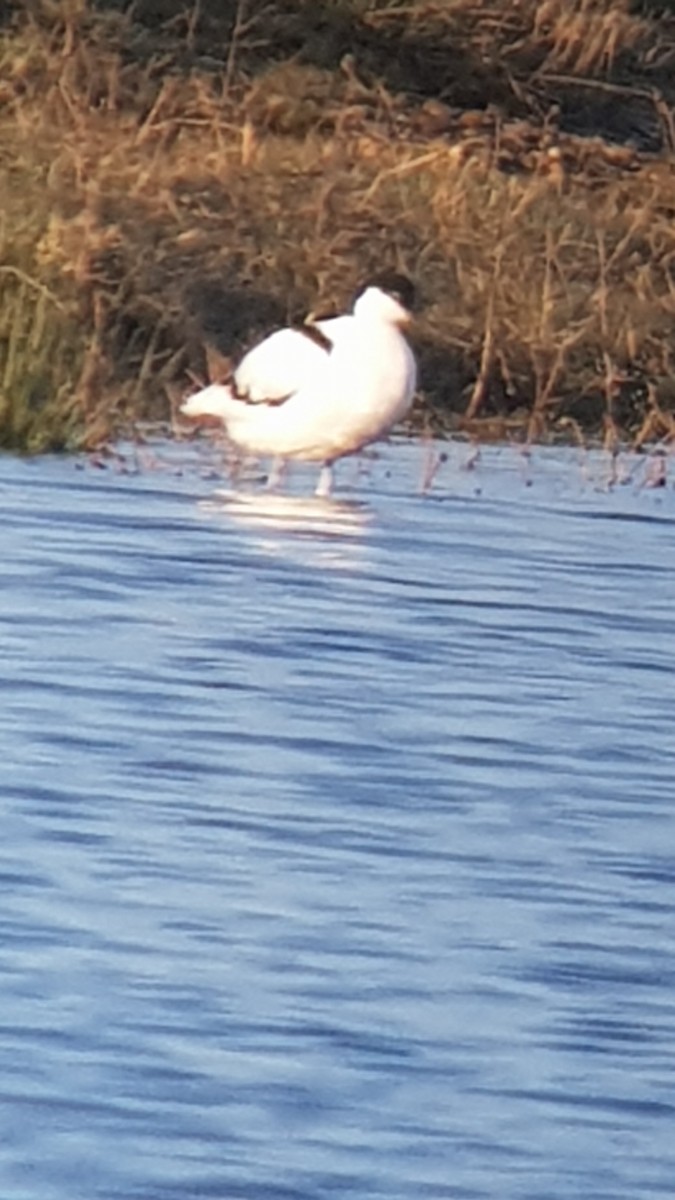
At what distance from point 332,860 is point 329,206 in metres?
13.2

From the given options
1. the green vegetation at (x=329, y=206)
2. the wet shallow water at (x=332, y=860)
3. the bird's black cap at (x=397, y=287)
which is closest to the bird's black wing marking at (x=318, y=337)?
the bird's black cap at (x=397, y=287)

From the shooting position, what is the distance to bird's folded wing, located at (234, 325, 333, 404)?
17016 millimetres

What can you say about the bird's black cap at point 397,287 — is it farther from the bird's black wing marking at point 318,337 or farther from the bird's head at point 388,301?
the bird's black wing marking at point 318,337

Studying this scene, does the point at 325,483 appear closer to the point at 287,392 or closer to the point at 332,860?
the point at 287,392

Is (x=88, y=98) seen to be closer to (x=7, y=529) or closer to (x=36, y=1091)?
(x=7, y=529)

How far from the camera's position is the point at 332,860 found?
922 centimetres

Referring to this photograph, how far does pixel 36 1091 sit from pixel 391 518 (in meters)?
8.62

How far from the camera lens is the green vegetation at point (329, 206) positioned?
61.9 ft

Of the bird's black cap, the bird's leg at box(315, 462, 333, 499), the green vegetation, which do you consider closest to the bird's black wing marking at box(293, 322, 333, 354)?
the bird's black cap

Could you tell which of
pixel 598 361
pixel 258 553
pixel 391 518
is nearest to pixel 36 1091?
pixel 258 553

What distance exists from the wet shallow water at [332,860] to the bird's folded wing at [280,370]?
167 cm

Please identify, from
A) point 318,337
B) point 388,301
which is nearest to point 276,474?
point 318,337

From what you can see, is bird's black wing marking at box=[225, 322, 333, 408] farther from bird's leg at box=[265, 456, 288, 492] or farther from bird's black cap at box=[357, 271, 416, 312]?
bird's black cap at box=[357, 271, 416, 312]

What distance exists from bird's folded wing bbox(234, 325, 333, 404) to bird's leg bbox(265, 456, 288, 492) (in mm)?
254
